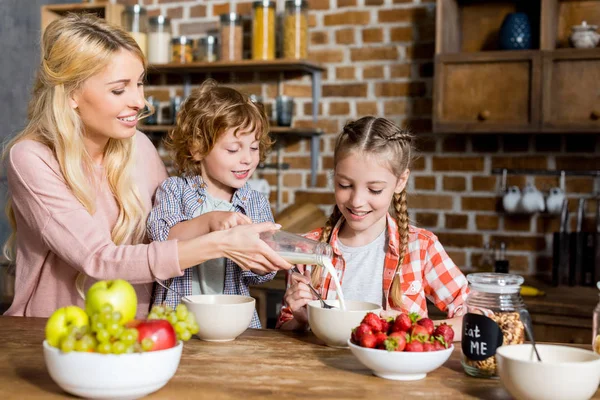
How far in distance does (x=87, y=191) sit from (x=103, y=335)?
82 centimetres

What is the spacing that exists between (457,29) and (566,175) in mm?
752

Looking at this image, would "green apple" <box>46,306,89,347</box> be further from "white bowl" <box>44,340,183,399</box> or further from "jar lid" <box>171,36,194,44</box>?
"jar lid" <box>171,36,194,44</box>

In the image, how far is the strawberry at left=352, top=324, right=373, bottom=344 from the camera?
1.39m

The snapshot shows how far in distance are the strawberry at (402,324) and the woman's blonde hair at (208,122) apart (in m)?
0.83

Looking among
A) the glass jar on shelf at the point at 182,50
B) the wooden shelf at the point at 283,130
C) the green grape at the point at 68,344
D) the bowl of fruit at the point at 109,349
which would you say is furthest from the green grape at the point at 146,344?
the glass jar on shelf at the point at 182,50

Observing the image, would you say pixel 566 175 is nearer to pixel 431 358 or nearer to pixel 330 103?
pixel 330 103

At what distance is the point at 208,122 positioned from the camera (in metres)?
2.06

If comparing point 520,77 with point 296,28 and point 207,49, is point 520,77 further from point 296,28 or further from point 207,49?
point 207,49

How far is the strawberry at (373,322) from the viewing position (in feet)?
4.61

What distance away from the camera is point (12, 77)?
4.02 m

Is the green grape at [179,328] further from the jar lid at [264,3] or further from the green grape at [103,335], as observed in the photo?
the jar lid at [264,3]

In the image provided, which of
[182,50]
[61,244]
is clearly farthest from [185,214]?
[182,50]

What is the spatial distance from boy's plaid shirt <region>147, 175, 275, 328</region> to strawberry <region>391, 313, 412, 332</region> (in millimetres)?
612

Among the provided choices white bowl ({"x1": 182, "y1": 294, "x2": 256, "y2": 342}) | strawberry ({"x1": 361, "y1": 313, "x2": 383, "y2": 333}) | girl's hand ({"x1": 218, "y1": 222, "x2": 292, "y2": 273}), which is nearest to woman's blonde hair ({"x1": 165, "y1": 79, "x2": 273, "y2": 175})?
girl's hand ({"x1": 218, "y1": 222, "x2": 292, "y2": 273})
